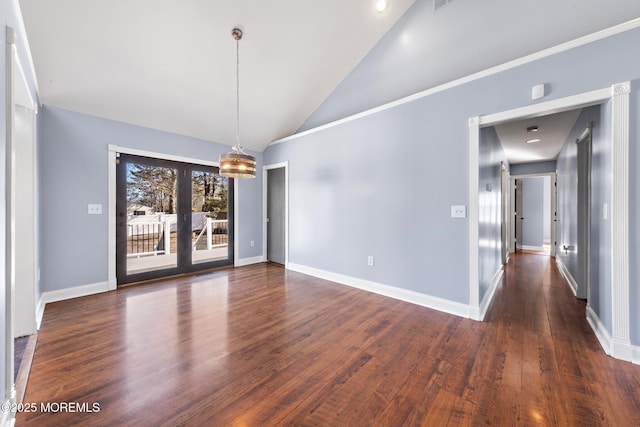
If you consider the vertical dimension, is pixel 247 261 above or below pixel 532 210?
below

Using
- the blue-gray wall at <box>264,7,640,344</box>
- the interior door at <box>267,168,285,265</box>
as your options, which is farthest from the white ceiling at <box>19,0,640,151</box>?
the interior door at <box>267,168,285,265</box>

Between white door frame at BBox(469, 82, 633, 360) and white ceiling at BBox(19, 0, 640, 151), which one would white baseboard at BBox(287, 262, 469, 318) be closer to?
white door frame at BBox(469, 82, 633, 360)

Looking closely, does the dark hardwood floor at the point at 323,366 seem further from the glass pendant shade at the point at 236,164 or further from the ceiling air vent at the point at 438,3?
the ceiling air vent at the point at 438,3

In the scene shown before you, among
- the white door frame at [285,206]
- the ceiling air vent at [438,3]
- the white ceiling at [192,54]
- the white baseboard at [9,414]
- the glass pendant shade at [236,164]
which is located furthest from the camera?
the white door frame at [285,206]

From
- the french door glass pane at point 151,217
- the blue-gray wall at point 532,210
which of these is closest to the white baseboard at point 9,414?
the french door glass pane at point 151,217

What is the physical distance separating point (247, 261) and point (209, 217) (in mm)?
1189

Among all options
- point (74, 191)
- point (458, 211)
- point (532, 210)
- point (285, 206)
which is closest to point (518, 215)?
point (532, 210)

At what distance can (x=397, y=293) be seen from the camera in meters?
3.33

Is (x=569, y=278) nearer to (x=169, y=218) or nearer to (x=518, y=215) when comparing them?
(x=518, y=215)

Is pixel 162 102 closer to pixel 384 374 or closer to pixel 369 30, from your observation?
pixel 369 30

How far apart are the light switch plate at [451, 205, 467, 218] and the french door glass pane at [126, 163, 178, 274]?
4.24 meters

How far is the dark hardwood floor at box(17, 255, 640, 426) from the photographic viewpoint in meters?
1.45

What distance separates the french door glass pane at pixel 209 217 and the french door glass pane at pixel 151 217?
1.08ft

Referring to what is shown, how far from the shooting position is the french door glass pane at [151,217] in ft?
12.9
